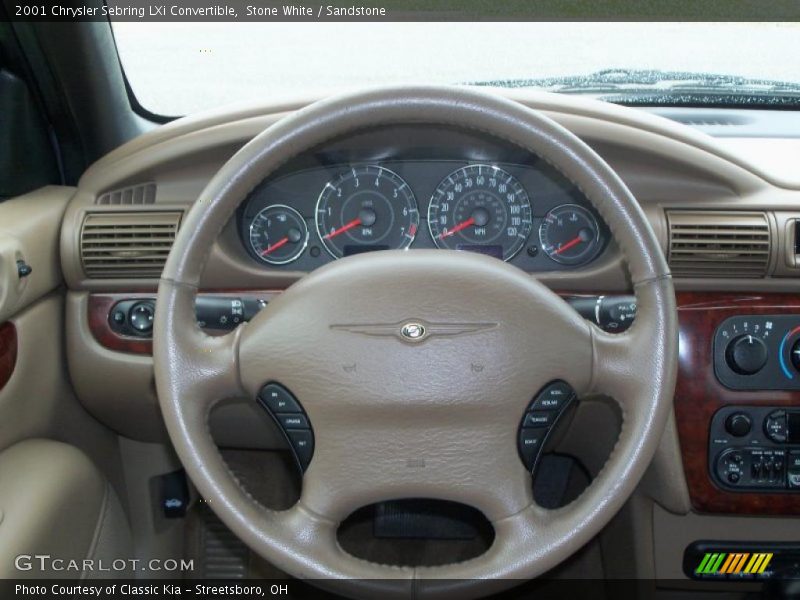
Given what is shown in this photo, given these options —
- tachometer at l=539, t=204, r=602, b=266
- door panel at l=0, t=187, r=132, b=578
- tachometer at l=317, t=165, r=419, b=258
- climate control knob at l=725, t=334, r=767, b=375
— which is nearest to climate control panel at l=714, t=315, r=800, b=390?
climate control knob at l=725, t=334, r=767, b=375

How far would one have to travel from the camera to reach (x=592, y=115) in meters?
1.93

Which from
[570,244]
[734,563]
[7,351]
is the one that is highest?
[570,244]

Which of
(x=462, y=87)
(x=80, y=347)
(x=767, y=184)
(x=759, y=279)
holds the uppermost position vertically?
(x=462, y=87)

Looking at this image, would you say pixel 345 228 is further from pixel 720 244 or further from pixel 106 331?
pixel 720 244

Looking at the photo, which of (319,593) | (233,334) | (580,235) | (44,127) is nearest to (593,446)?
(580,235)

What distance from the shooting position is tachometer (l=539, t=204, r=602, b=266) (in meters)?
2.00

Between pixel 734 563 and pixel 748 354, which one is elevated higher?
pixel 748 354

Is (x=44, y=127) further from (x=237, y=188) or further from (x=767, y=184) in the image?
(x=767, y=184)

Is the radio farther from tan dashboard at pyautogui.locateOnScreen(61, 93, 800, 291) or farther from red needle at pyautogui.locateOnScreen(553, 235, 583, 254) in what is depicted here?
red needle at pyautogui.locateOnScreen(553, 235, 583, 254)

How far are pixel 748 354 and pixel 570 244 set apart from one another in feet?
1.41

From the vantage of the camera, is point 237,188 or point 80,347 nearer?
point 237,188

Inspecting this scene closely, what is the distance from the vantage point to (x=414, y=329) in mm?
1354

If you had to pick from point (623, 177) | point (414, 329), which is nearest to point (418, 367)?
point (414, 329)

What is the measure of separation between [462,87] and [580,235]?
0.73 metres
